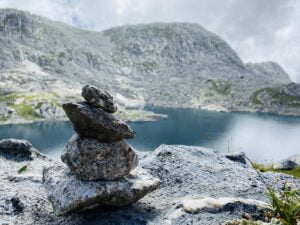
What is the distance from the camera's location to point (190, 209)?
15695mm

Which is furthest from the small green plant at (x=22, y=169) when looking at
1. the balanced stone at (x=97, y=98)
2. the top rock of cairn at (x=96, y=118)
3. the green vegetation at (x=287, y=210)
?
the green vegetation at (x=287, y=210)

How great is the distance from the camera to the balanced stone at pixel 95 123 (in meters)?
16.7

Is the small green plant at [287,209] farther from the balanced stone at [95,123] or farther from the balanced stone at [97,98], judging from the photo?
the balanced stone at [97,98]

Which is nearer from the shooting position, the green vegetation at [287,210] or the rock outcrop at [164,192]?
the green vegetation at [287,210]

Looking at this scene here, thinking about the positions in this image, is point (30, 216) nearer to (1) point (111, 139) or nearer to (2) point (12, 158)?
(1) point (111, 139)

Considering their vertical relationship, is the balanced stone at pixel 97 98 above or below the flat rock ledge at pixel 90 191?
above

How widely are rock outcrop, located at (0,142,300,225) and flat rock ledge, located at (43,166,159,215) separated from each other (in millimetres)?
78

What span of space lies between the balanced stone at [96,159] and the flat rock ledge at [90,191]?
1.22ft

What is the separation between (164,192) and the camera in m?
19.1

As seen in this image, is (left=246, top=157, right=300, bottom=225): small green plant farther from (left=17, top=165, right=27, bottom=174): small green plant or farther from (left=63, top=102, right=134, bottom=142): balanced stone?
(left=17, top=165, right=27, bottom=174): small green plant

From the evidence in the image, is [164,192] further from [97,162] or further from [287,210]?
[287,210]

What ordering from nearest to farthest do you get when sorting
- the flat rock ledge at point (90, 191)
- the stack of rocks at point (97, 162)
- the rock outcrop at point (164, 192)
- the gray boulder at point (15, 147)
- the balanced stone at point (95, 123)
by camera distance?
the flat rock ledge at point (90, 191) → the rock outcrop at point (164, 192) → the stack of rocks at point (97, 162) → the balanced stone at point (95, 123) → the gray boulder at point (15, 147)

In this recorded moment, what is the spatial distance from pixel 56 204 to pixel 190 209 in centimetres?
645

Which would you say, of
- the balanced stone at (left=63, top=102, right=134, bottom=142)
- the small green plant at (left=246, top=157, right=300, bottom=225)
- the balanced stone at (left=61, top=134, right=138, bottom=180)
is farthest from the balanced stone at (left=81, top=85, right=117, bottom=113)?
the small green plant at (left=246, top=157, right=300, bottom=225)
